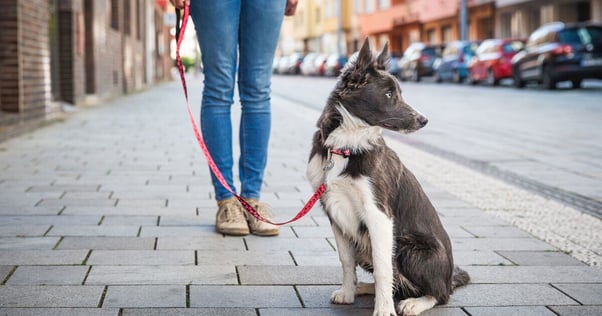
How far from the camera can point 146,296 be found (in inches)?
137

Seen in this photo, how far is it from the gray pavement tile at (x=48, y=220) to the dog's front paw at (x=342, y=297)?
2.09 metres

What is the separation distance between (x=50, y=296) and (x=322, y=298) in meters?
1.14

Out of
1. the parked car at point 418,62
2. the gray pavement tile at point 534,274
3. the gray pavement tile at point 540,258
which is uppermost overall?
the parked car at point 418,62

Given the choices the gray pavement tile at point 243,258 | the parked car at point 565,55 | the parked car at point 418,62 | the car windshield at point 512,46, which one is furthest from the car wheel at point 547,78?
the gray pavement tile at point 243,258

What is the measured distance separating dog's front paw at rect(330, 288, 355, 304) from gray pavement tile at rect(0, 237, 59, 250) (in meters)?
1.68

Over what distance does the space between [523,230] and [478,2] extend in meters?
42.1

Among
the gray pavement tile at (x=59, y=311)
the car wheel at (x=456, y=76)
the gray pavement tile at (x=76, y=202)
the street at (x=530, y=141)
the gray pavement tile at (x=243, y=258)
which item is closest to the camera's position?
the gray pavement tile at (x=59, y=311)

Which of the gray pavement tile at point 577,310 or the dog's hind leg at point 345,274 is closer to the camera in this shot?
the gray pavement tile at point 577,310

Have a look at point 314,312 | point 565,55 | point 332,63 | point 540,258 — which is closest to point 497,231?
point 540,258

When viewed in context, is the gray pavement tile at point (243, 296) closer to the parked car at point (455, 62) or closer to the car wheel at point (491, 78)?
the car wheel at point (491, 78)

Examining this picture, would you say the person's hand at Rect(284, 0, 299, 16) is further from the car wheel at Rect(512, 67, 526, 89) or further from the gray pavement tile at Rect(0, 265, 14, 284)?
the car wheel at Rect(512, 67, 526, 89)

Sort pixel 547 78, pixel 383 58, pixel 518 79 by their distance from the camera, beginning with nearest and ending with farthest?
1. pixel 383 58
2. pixel 547 78
3. pixel 518 79

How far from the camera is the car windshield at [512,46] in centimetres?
2797

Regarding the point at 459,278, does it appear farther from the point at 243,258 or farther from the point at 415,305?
the point at 243,258
